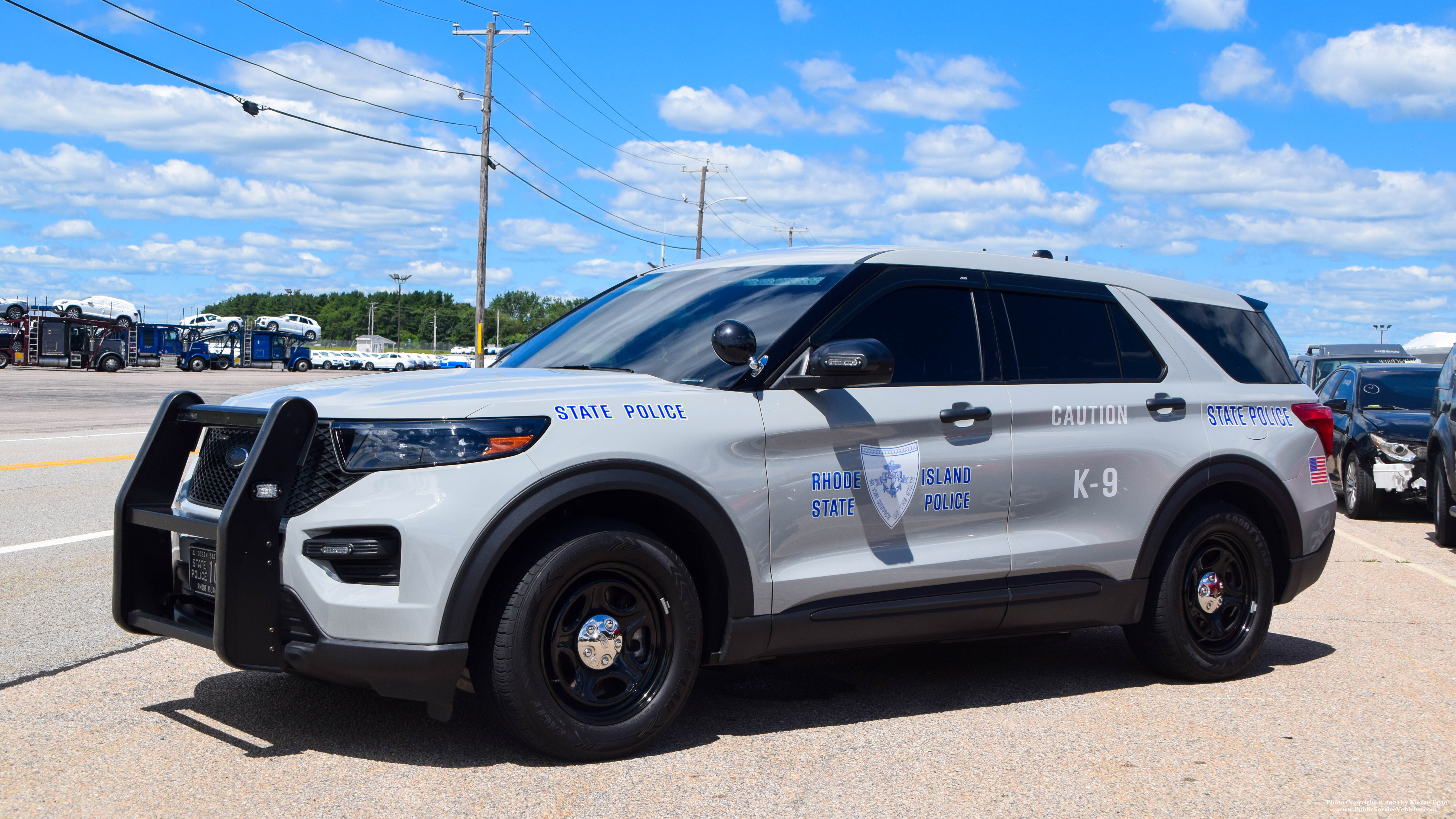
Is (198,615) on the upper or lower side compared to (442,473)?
lower

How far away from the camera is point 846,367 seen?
425cm

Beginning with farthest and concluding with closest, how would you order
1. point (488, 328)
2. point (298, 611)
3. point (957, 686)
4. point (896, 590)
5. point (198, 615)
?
point (488, 328), point (957, 686), point (896, 590), point (198, 615), point (298, 611)

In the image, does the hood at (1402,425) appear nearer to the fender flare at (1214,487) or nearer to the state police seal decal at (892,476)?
the fender flare at (1214,487)

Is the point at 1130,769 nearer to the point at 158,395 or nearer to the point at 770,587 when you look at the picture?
the point at 770,587

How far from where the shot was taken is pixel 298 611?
12.3 feet

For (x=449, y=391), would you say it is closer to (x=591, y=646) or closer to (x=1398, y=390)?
(x=591, y=646)

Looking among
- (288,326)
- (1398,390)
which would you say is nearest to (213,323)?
(288,326)

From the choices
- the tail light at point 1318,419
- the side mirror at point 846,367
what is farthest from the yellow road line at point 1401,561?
the side mirror at point 846,367

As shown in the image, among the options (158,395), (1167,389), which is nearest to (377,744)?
(1167,389)

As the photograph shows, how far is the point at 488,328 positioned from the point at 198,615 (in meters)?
163

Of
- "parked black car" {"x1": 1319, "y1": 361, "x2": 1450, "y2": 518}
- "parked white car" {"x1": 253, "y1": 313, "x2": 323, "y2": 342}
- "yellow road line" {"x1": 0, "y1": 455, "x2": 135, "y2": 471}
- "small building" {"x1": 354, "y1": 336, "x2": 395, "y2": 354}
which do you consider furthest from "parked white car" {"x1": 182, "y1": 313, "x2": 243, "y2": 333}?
"parked black car" {"x1": 1319, "y1": 361, "x2": 1450, "y2": 518}

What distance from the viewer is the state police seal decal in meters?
4.53

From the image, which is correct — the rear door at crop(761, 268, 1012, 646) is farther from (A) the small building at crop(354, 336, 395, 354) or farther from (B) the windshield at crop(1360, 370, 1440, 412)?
(A) the small building at crop(354, 336, 395, 354)

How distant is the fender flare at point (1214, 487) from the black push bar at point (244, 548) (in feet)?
11.5
